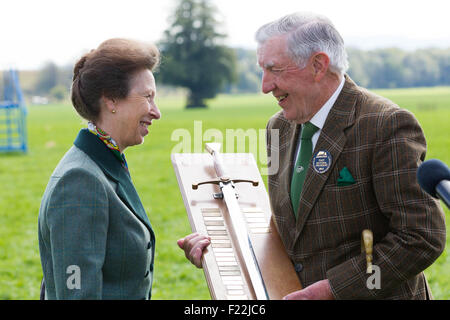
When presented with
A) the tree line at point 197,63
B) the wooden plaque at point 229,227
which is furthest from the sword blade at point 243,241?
the tree line at point 197,63

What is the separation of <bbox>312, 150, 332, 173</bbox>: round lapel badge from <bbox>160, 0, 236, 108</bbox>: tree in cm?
6934

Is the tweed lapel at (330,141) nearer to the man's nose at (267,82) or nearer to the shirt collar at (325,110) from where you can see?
the shirt collar at (325,110)

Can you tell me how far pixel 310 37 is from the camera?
9.94 feet

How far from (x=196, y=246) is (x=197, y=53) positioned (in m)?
76.3

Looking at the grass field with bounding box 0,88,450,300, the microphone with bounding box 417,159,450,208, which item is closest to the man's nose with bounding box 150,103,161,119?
the grass field with bounding box 0,88,450,300

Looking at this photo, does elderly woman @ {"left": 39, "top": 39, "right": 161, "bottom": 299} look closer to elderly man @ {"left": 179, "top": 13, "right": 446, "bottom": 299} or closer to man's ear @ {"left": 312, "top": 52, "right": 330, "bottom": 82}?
elderly man @ {"left": 179, "top": 13, "right": 446, "bottom": 299}

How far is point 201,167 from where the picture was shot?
3.75 metres

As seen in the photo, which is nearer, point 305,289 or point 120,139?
point 305,289

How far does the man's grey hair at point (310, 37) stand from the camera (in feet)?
9.94

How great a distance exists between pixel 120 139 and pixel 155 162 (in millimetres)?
16303

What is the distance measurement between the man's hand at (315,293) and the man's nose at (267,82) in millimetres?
1059

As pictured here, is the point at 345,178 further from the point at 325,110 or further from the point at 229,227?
the point at 229,227

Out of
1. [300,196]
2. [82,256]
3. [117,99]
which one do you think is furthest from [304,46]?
[82,256]
